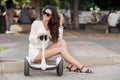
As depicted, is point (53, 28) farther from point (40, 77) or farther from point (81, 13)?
point (81, 13)

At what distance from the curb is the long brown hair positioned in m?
0.98

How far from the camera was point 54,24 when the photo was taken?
29.2ft

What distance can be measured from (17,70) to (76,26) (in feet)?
51.7

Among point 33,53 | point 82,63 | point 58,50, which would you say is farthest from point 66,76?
point 82,63

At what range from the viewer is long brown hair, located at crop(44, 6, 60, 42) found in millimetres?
8836

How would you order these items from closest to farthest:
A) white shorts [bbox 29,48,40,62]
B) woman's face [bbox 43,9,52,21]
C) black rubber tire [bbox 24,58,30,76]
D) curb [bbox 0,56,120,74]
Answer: black rubber tire [bbox 24,58,30,76]
white shorts [bbox 29,48,40,62]
woman's face [bbox 43,9,52,21]
curb [bbox 0,56,120,74]

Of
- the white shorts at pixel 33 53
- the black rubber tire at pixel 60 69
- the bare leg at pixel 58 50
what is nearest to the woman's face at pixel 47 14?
the bare leg at pixel 58 50

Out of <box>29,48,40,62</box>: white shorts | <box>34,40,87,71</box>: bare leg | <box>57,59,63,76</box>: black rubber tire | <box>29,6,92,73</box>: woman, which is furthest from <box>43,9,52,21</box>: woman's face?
<box>57,59,63,76</box>: black rubber tire

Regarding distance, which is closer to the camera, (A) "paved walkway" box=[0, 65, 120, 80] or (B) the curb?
(A) "paved walkway" box=[0, 65, 120, 80]

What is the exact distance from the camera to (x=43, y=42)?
28.5 ft

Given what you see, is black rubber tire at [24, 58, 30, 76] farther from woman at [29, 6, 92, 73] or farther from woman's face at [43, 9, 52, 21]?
woman's face at [43, 9, 52, 21]

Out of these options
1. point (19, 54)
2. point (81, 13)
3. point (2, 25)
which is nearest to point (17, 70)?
point (19, 54)

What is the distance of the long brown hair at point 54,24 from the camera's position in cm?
884

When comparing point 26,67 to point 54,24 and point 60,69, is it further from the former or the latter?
point 54,24
